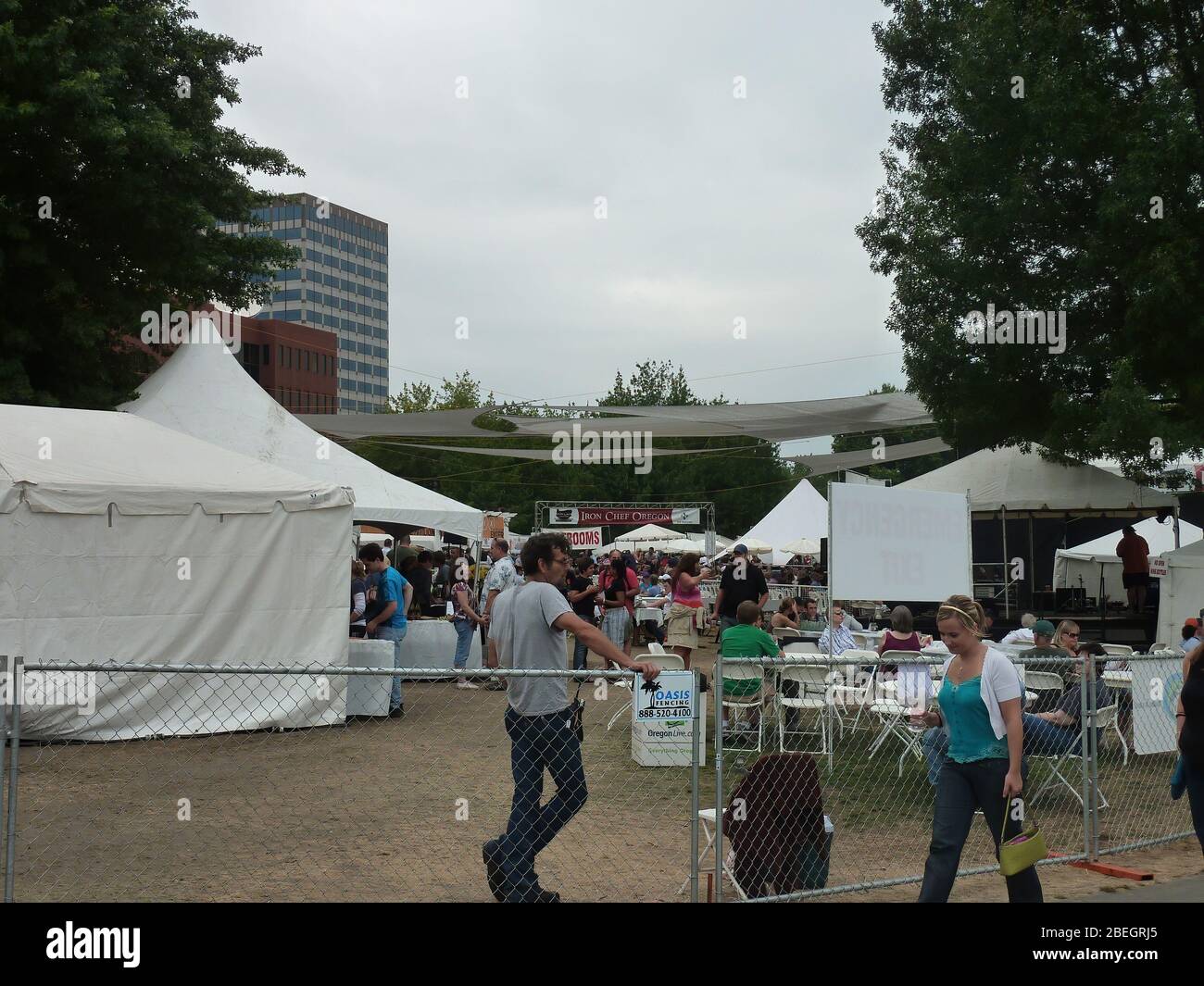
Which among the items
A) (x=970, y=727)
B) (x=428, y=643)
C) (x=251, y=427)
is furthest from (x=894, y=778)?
(x=251, y=427)

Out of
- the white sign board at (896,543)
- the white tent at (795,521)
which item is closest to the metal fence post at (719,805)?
the white sign board at (896,543)

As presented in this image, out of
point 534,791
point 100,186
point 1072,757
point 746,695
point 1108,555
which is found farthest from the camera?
point 1108,555

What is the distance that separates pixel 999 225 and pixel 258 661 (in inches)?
468

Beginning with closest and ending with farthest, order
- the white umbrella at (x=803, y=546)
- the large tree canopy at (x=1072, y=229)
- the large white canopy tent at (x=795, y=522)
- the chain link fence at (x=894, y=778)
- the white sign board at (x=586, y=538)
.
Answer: the chain link fence at (x=894, y=778), the large tree canopy at (x=1072, y=229), the white sign board at (x=586, y=538), the white umbrella at (x=803, y=546), the large white canopy tent at (x=795, y=522)

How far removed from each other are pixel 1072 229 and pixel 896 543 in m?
7.99

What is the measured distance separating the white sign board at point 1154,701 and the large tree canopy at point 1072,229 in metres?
7.56

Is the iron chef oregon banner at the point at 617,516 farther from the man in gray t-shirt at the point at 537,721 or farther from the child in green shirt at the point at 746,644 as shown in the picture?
the man in gray t-shirt at the point at 537,721

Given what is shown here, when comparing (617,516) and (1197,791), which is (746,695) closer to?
(1197,791)

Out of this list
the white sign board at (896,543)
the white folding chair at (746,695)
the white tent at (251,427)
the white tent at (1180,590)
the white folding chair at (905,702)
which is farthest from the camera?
the white tent at (251,427)

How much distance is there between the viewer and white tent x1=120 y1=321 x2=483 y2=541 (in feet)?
55.5

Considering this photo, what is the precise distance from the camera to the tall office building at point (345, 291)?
155375 mm

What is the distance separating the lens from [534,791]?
5609mm

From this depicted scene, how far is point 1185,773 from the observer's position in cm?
589
